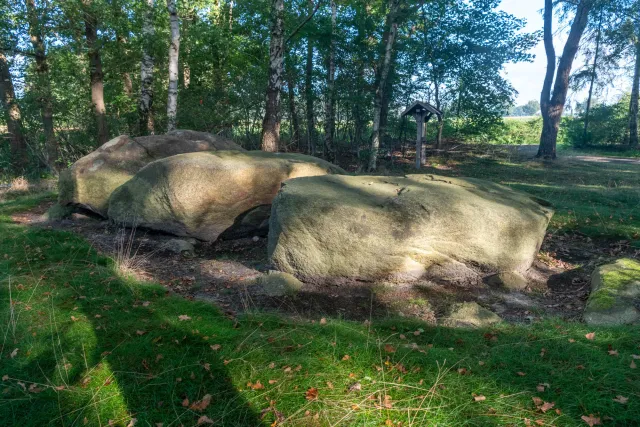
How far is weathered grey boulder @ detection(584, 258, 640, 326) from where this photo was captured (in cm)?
493

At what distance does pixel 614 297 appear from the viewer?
5.17 m

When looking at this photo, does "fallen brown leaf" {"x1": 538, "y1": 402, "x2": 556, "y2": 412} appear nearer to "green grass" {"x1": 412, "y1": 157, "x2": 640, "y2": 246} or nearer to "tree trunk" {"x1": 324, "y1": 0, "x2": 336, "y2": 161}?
"green grass" {"x1": 412, "y1": 157, "x2": 640, "y2": 246}

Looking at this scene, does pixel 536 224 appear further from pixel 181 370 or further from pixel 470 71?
pixel 470 71

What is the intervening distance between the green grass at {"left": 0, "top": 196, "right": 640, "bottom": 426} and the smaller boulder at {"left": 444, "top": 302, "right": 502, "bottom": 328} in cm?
33

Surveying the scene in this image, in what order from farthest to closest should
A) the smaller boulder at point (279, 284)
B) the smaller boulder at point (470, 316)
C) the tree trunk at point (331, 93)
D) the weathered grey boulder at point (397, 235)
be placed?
the tree trunk at point (331, 93) < the weathered grey boulder at point (397, 235) < the smaller boulder at point (279, 284) < the smaller boulder at point (470, 316)

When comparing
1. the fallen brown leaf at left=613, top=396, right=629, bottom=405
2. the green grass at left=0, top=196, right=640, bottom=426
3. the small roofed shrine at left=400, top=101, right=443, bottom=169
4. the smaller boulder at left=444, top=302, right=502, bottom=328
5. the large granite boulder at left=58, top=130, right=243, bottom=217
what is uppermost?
the small roofed shrine at left=400, top=101, right=443, bottom=169

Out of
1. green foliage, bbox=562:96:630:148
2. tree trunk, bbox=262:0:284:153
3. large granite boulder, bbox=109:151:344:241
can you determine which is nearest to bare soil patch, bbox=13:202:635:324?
large granite boulder, bbox=109:151:344:241

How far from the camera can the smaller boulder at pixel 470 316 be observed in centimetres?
486

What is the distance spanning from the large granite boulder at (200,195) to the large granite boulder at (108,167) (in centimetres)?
107

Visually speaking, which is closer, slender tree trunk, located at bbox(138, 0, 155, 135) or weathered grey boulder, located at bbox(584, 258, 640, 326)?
weathered grey boulder, located at bbox(584, 258, 640, 326)

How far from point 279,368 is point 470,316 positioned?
2.62 meters

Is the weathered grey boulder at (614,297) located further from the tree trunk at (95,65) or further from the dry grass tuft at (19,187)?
the dry grass tuft at (19,187)

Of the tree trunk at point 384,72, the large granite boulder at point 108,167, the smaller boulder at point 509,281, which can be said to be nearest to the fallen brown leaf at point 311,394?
the smaller boulder at point 509,281

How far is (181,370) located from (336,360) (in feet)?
4.40
